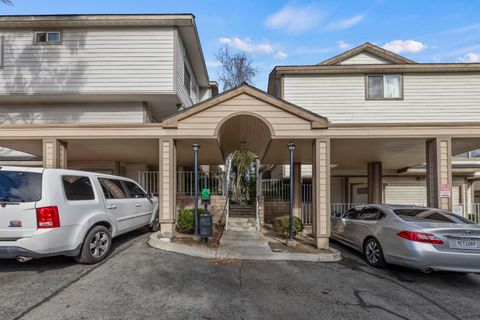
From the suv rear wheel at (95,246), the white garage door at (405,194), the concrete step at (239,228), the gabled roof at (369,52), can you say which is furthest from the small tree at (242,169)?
the suv rear wheel at (95,246)

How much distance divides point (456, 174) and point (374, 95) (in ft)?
18.7

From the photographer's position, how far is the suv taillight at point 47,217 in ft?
14.8

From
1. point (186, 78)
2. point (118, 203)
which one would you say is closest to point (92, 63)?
point (186, 78)

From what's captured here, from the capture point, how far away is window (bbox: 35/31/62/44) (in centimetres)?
1101

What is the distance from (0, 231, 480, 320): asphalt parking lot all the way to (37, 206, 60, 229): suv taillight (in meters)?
0.90

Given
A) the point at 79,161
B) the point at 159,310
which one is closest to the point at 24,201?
the point at 159,310

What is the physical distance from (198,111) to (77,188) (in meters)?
3.55

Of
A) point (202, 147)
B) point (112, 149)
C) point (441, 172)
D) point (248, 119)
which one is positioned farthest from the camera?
point (112, 149)

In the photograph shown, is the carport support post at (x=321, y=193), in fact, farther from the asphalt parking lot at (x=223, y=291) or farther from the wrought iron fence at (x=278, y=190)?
the wrought iron fence at (x=278, y=190)

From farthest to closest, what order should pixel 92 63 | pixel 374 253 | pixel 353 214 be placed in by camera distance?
pixel 92 63
pixel 353 214
pixel 374 253

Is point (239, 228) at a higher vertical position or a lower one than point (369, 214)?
lower

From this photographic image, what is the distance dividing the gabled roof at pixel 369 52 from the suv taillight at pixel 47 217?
45.1 feet

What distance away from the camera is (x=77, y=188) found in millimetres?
5301

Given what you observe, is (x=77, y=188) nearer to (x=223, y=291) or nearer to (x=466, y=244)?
(x=223, y=291)
